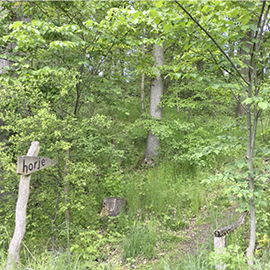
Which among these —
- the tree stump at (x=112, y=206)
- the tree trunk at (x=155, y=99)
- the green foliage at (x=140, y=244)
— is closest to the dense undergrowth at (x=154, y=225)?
the green foliage at (x=140, y=244)

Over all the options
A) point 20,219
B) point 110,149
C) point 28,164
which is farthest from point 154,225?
point 28,164

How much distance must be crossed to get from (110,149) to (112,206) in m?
1.21

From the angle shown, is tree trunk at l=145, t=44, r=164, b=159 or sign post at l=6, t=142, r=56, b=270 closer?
sign post at l=6, t=142, r=56, b=270

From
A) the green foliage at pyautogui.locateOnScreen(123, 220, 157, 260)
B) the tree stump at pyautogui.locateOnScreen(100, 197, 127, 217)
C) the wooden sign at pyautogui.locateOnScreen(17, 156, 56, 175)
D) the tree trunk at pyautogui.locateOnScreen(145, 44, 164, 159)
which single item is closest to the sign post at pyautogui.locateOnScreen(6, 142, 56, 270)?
the wooden sign at pyautogui.locateOnScreen(17, 156, 56, 175)

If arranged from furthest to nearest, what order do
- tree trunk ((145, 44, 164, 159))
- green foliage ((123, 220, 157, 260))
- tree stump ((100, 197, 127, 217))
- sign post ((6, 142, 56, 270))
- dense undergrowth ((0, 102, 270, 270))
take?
tree trunk ((145, 44, 164, 159)) < tree stump ((100, 197, 127, 217)) < green foliage ((123, 220, 157, 260)) < dense undergrowth ((0, 102, 270, 270)) < sign post ((6, 142, 56, 270))

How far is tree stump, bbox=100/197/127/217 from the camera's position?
4436 mm

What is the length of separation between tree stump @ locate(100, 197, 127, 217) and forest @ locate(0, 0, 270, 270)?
0.07ft

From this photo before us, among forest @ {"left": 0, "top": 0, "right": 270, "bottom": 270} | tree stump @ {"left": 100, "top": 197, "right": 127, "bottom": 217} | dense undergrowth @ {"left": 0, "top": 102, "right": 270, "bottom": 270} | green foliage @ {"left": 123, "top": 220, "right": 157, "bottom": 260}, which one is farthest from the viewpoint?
tree stump @ {"left": 100, "top": 197, "right": 127, "bottom": 217}

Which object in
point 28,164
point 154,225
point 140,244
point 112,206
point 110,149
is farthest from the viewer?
point 112,206

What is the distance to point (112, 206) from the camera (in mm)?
4488

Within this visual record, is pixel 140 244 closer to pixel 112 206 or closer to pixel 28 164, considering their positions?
pixel 112 206

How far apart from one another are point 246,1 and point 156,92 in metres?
4.56

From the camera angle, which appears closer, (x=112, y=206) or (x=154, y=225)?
(x=154, y=225)

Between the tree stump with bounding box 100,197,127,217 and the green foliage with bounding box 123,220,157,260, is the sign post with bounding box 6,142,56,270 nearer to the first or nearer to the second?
the green foliage with bounding box 123,220,157,260
